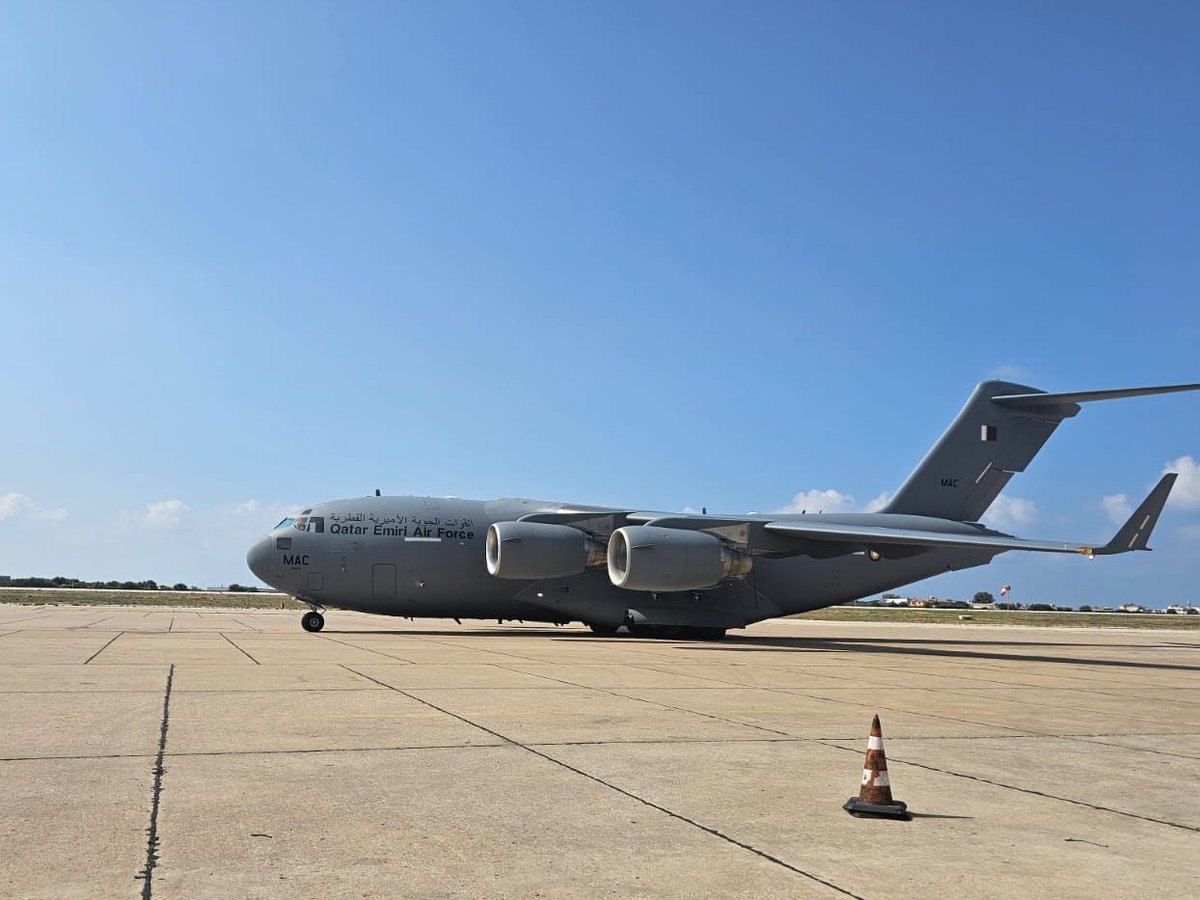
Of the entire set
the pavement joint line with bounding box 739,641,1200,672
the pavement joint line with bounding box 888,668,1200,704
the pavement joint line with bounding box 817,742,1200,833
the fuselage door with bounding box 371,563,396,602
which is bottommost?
the pavement joint line with bounding box 817,742,1200,833

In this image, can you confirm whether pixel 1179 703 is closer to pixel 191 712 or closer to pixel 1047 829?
pixel 1047 829

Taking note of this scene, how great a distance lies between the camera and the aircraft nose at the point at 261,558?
23.0 m

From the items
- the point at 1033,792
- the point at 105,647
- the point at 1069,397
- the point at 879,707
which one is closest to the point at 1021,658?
the point at 1069,397

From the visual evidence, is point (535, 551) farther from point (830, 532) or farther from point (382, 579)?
point (830, 532)

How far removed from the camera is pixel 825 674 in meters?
14.8

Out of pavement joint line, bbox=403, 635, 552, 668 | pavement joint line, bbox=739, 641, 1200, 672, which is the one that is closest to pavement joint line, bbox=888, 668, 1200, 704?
pavement joint line, bbox=739, 641, 1200, 672

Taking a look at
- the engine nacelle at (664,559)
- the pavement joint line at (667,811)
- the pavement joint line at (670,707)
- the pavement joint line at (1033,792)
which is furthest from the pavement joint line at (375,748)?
the engine nacelle at (664,559)

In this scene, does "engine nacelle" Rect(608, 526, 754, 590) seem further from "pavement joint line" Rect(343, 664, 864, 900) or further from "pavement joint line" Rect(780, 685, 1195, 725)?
"pavement joint line" Rect(343, 664, 864, 900)

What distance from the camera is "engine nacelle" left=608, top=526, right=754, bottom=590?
22219 millimetres

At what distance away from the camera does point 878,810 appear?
18.1 feet

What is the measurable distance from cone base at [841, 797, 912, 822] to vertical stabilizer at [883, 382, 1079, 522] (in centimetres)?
2159

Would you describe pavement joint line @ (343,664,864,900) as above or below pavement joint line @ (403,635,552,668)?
below

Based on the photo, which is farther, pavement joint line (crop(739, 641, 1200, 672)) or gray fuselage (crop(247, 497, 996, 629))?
gray fuselage (crop(247, 497, 996, 629))

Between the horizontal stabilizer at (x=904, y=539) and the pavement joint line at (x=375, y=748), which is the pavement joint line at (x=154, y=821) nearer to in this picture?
the pavement joint line at (x=375, y=748)
